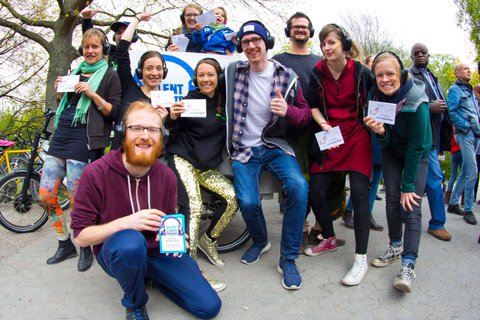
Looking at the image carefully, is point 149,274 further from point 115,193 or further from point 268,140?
point 268,140

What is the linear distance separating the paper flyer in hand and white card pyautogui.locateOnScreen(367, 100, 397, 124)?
1796mm

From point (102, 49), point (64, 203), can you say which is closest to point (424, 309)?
point (102, 49)

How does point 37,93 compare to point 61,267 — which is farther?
point 37,93

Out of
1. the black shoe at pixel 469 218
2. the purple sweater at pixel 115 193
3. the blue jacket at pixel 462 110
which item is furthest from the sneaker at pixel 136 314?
the blue jacket at pixel 462 110

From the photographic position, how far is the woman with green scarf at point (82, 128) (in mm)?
3453

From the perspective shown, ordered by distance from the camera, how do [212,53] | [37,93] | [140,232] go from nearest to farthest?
[140,232] < [212,53] < [37,93]

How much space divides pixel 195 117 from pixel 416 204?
2.06 m

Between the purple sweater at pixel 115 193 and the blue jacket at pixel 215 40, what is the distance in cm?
211

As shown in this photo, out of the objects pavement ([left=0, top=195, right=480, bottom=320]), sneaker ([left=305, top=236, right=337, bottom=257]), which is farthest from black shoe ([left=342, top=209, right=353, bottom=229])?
sneaker ([left=305, top=236, right=337, bottom=257])

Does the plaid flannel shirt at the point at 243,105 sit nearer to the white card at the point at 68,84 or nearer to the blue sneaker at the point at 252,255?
the blue sneaker at the point at 252,255

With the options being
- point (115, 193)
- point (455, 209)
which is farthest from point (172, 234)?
point (455, 209)

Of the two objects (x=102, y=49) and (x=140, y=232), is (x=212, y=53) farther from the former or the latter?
(x=140, y=232)

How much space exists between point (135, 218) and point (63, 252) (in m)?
1.77

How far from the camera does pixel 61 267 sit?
348 cm
